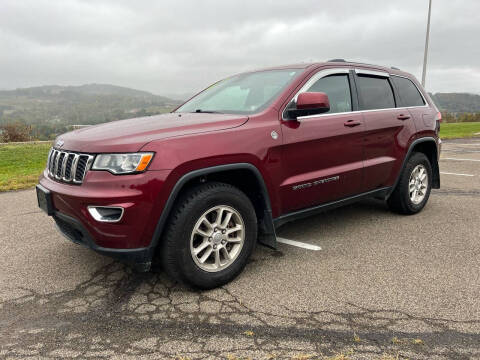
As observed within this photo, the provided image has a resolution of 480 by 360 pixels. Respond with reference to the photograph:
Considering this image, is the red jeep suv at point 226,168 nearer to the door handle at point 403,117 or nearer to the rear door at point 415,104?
the door handle at point 403,117

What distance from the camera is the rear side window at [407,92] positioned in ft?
15.0

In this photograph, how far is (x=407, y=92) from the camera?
185 inches

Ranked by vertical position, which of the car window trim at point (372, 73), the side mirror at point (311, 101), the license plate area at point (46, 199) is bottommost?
the license plate area at point (46, 199)

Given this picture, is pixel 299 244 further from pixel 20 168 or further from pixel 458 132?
pixel 458 132

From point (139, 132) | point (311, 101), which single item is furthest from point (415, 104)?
point (139, 132)

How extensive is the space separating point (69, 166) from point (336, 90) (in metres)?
2.58

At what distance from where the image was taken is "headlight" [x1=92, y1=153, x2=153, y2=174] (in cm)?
251

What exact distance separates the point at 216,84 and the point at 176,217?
2248 mm

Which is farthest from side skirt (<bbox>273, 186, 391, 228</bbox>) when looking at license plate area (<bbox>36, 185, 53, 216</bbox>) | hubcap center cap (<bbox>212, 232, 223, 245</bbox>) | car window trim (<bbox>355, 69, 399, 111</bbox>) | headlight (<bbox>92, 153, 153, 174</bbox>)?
license plate area (<bbox>36, 185, 53, 216</bbox>)

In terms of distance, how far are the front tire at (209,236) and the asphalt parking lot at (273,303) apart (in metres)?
0.18

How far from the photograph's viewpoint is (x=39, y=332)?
7.95ft

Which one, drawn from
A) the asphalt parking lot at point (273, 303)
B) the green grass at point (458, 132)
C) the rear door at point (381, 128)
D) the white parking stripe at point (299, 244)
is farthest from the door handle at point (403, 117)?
the green grass at point (458, 132)

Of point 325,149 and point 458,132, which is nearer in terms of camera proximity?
point 325,149

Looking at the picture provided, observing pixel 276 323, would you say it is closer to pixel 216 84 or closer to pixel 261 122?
pixel 261 122
